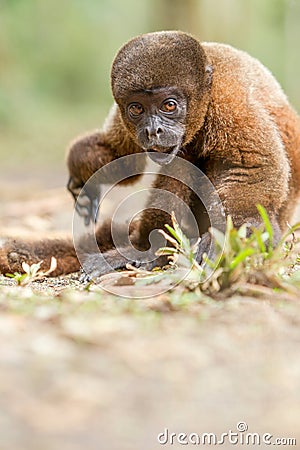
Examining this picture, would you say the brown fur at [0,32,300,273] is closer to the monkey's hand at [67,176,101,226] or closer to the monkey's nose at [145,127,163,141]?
the monkey's nose at [145,127,163,141]

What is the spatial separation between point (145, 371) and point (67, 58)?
840 inches

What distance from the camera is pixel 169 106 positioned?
16.6 ft

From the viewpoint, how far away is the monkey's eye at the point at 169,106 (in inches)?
199

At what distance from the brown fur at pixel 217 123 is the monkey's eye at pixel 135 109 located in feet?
0.29

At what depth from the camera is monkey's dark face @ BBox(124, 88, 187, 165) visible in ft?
16.4

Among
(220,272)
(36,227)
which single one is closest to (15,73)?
(36,227)

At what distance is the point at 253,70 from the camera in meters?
5.65

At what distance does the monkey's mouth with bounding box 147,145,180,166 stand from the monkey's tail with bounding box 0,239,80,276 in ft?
3.84

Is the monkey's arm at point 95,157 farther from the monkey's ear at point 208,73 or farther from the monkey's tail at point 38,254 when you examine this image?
the monkey's ear at point 208,73

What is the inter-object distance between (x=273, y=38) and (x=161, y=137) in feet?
61.1

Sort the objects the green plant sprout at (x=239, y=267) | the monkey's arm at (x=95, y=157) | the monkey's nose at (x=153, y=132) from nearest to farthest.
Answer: the green plant sprout at (x=239, y=267) < the monkey's nose at (x=153, y=132) < the monkey's arm at (x=95, y=157)

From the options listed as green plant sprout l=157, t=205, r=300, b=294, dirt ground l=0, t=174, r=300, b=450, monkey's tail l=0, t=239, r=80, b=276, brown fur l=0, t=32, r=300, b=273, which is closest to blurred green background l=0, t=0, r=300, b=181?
monkey's tail l=0, t=239, r=80, b=276

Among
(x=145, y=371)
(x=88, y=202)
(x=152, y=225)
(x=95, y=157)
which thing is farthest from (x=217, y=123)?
(x=145, y=371)

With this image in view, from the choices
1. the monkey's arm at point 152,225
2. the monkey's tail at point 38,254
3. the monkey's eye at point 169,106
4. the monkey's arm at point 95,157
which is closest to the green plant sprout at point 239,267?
the monkey's arm at point 152,225
